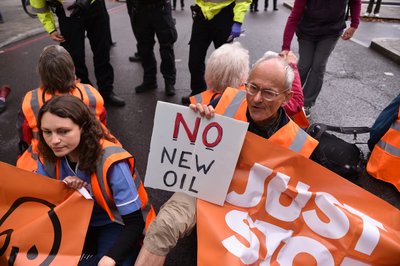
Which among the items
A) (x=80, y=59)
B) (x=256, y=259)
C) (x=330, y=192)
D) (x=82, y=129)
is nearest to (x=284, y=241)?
(x=256, y=259)

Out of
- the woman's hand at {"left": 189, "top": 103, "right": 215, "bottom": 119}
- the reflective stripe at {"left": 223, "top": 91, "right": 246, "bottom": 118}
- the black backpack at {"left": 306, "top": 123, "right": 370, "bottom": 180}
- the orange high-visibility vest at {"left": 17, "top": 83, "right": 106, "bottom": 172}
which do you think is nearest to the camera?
the woman's hand at {"left": 189, "top": 103, "right": 215, "bottom": 119}

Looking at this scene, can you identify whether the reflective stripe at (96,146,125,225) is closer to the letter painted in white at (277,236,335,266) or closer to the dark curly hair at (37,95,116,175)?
the dark curly hair at (37,95,116,175)

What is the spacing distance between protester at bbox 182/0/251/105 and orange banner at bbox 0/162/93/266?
2.46m

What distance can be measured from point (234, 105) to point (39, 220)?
121 centimetres

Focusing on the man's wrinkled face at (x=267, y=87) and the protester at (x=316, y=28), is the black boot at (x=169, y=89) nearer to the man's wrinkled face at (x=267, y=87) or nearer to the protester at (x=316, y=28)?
the protester at (x=316, y=28)

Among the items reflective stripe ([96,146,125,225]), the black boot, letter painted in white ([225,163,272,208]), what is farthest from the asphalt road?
letter painted in white ([225,163,272,208])

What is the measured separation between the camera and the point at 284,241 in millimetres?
1681

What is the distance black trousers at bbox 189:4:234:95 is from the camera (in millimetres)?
3546

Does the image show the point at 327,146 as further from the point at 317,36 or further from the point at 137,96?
the point at 137,96

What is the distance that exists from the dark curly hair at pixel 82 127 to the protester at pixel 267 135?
0.46 metres

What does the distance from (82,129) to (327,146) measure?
6.32 ft

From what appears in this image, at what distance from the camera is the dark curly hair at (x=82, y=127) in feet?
5.51

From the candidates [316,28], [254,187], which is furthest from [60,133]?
[316,28]

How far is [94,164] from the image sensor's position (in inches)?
67.7
